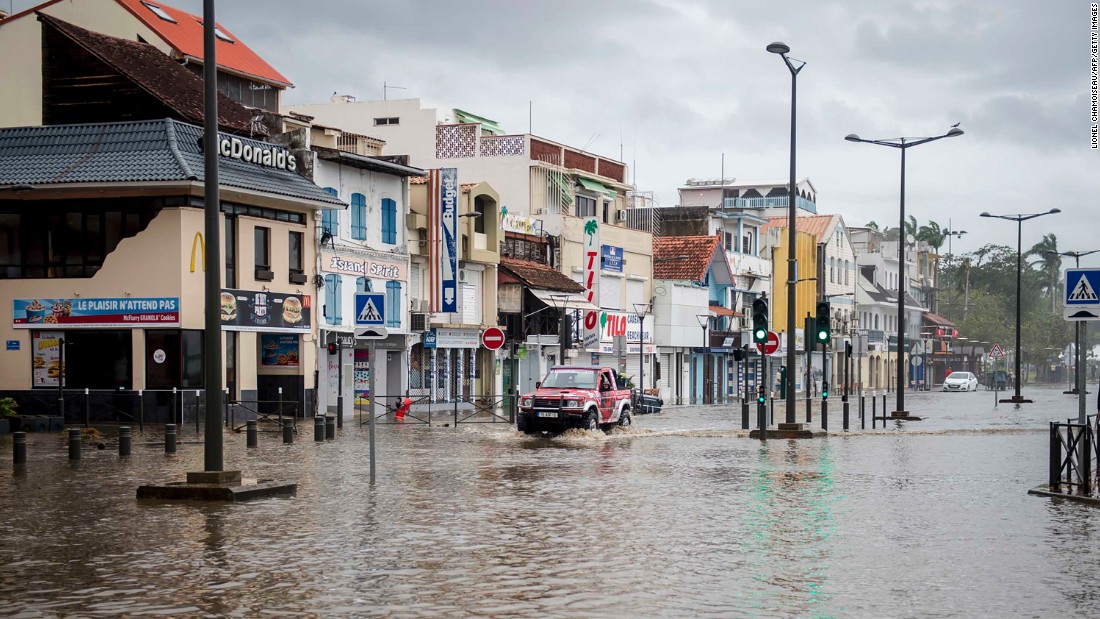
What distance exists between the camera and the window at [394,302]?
5348cm

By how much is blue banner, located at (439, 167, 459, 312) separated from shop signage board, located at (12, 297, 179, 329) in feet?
50.8

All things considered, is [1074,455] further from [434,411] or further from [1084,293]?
[434,411]

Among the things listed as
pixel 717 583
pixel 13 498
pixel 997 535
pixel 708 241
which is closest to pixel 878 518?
pixel 997 535

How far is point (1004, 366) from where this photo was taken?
156750 mm

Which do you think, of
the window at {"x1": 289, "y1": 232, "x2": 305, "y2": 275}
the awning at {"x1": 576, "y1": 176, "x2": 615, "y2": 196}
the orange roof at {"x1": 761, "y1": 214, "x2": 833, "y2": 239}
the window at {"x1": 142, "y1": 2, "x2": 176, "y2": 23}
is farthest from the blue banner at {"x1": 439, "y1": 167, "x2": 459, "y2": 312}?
the orange roof at {"x1": 761, "y1": 214, "x2": 833, "y2": 239}

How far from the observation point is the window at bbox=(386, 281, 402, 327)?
53484 mm

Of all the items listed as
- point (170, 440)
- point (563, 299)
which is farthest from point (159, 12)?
point (170, 440)

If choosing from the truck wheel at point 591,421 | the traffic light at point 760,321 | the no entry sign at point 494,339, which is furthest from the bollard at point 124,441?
the no entry sign at point 494,339

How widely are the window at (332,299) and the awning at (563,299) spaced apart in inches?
534

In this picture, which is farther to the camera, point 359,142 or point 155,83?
point 359,142

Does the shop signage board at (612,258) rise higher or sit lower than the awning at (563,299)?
higher

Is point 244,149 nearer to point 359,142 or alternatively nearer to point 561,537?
point 359,142

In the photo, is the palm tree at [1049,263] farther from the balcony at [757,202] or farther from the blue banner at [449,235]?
the blue banner at [449,235]

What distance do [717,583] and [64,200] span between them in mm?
34888
